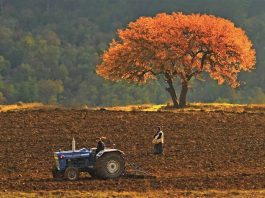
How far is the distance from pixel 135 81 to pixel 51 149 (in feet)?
99.3

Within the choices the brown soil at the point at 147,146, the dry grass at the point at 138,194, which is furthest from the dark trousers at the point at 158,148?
the dry grass at the point at 138,194

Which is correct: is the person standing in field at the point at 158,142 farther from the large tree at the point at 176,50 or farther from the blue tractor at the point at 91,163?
the large tree at the point at 176,50

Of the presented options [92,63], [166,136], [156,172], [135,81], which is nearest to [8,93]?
[92,63]

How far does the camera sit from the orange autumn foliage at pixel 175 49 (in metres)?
→ 65.5

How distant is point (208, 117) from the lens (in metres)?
54.3

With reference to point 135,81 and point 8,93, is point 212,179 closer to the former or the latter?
point 135,81

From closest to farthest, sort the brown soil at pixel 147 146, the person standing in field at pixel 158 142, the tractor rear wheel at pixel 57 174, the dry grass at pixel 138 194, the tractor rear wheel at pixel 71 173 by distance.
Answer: the dry grass at pixel 138 194 → the brown soil at pixel 147 146 → the tractor rear wheel at pixel 71 173 → the tractor rear wheel at pixel 57 174 → the person standing in field at pixel 158 142

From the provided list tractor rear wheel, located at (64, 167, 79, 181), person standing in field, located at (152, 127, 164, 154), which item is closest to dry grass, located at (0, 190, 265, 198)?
tractor rear wheel, located at (64, 167, 79, 181)

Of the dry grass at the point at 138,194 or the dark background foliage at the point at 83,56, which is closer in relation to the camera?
the dry grass at the point at 138,194

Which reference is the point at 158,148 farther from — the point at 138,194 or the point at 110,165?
the point at 138,194

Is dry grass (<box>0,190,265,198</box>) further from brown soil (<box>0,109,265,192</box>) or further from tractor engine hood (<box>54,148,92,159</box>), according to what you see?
tractor engine hood (<box>54,148,92,159</box>)

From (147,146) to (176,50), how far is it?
1028 inches

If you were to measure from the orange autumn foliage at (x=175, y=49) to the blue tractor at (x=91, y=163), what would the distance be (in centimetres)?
3572

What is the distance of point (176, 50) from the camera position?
214 feet
